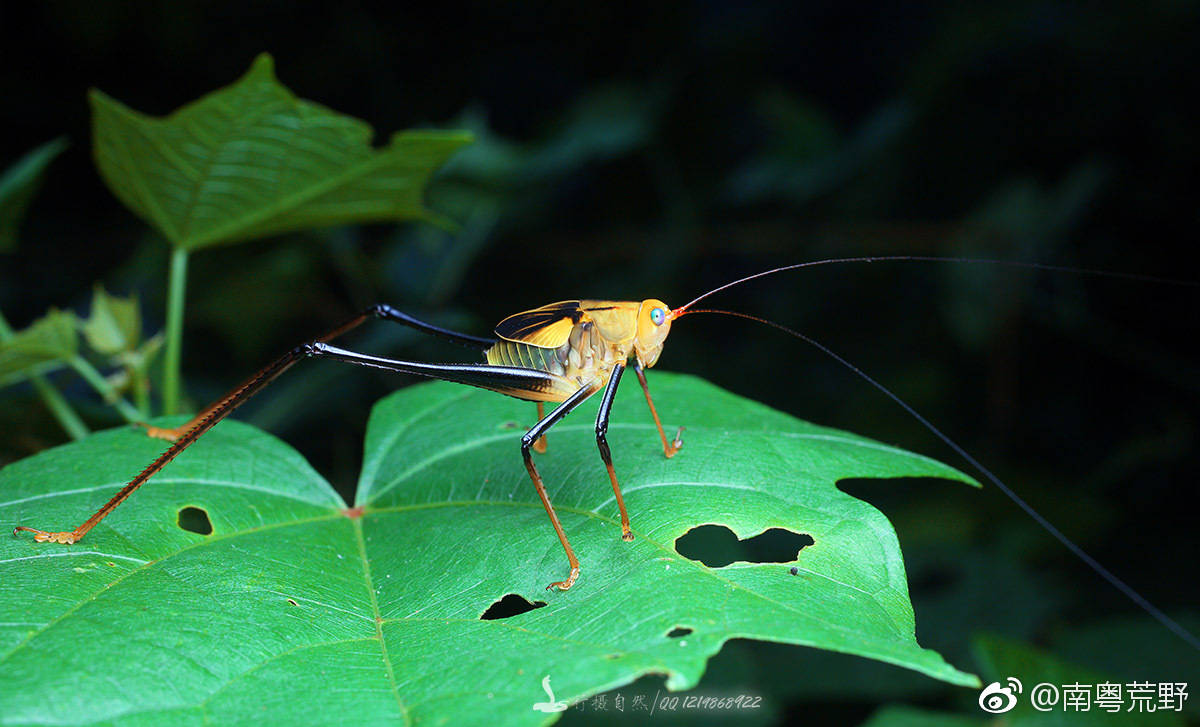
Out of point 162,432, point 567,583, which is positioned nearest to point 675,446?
point 567,583

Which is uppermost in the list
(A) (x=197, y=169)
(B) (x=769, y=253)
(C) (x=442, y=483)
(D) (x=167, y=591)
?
(B) (x=769, y=253)

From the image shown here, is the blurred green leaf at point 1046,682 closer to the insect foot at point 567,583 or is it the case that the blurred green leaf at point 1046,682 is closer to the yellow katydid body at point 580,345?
the yellow katydid body at point 580,345

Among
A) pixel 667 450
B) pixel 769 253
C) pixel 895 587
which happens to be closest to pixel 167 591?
pixel 667 450

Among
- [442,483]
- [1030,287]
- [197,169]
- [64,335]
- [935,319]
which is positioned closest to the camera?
[442,483]

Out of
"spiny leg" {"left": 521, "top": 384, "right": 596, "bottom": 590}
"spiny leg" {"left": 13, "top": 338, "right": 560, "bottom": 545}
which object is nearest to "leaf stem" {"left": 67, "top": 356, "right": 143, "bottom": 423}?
"spiny leg" {"left": 13, "top": 338, "right": 560, "bottom": 545}

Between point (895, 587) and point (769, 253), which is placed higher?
point (769, 253)

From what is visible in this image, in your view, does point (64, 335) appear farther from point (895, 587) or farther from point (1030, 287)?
point (1030, 287)

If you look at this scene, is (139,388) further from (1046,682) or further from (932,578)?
(932,578)
